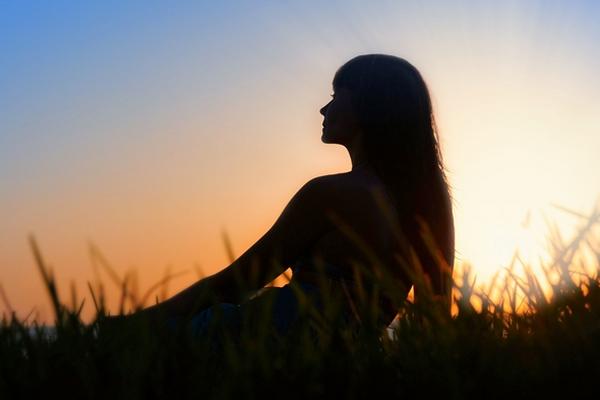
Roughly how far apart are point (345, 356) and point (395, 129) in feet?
9.12

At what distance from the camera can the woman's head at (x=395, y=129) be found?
4.94m

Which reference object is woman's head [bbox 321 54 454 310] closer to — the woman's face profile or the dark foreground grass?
the woman's face profile

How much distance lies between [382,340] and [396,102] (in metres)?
2.54

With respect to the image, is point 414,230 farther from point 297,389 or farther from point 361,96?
point 297,389

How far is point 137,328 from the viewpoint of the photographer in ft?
8.27

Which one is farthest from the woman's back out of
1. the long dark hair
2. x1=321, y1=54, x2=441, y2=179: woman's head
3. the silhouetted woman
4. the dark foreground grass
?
the dark foreground grass

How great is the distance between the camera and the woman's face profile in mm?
5051

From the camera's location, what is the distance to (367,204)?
449 centimetres

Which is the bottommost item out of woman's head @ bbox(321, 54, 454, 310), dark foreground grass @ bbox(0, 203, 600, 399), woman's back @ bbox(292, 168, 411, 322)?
dark foreground grass @ bbox(0, 203, 600, 399)

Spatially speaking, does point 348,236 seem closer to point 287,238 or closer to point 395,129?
point 287,238

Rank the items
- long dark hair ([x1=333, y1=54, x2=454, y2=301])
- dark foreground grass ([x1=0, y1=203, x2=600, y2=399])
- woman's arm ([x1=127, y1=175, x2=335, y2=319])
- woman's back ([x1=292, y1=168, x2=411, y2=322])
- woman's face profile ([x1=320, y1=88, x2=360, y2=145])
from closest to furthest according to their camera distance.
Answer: dark foreground grass ([x1=0, y1=203, x2=600, y2=399]) < woman's arm ([x1=127, y1=175, x2=335, y2=319]) < woman's back ([x1=292, y1=168, x2=411, y2=322]) < long dark hair ([x1=333, y1=54, x2=454, y2=301]) < woman's face profile ([x1=320, y1=88, x2=360, y2=145])

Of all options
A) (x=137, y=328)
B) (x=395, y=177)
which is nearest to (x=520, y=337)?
(x=137, y=328)

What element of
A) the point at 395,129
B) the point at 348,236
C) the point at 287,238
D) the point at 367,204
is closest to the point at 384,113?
the point at 395,129

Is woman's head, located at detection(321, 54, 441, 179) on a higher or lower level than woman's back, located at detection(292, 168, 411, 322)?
higher
